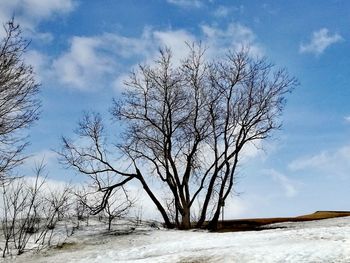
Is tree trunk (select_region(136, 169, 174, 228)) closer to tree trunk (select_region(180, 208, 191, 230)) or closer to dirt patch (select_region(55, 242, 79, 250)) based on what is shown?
tree trunk (select_region(180, 208, 191, 230))

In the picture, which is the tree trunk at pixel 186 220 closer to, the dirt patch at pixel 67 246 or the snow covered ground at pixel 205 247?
the snow covered ground at pixel 205 247

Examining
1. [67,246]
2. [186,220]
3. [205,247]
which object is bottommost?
[205,247]

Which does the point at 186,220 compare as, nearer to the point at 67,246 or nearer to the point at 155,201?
the point at 155,201

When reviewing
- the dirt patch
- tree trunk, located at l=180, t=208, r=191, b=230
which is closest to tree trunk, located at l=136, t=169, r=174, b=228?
tree trunk, located at l=180, t=208, r=191, b=230

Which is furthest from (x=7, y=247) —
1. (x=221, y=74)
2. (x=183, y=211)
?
(x=221, y=74)

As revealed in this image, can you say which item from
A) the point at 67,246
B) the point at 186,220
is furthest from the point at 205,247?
the point at 186,220

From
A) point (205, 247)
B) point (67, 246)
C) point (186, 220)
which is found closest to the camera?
point (205, 247)

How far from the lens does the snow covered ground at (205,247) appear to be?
10500mm

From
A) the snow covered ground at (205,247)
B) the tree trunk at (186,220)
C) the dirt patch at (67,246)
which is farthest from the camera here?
the tree trunk at (186,220)

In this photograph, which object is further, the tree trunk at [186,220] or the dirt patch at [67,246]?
the tree trunk at [186,220]

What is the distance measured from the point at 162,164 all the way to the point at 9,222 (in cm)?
666

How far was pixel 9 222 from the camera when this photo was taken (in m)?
21.0

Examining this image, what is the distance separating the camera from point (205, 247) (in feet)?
44.0

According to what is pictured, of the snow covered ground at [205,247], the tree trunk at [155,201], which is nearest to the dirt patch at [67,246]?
the snow covered ground at [205,247]
